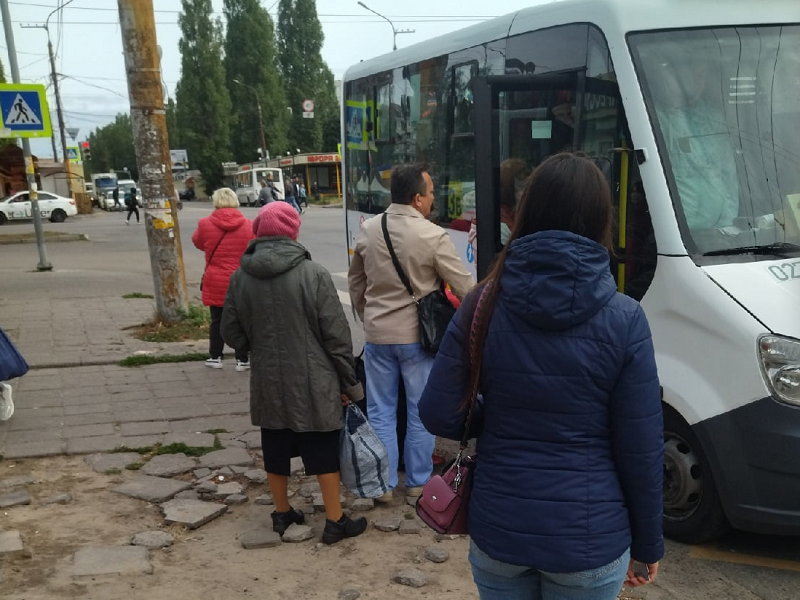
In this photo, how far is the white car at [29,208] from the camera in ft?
125

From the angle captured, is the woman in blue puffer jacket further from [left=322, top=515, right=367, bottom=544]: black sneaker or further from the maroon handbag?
[left=322, top=515, right=367, bottom=544]: black sneaker

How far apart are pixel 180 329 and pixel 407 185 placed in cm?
550

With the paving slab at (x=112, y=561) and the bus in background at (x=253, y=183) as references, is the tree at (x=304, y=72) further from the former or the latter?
the paving slab at (x=112, y=561)

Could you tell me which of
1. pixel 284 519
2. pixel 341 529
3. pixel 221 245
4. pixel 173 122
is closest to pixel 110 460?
pixel 284 519

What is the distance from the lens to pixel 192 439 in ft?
18.2

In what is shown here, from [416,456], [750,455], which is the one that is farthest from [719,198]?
[416,456]

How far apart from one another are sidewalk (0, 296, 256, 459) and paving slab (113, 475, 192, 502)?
68cm

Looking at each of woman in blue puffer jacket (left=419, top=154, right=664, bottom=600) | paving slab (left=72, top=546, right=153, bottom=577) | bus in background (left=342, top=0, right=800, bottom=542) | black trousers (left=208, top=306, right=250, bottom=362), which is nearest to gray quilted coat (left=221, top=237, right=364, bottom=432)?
paving slab (left=72, top=546, right=153, bottom=577)

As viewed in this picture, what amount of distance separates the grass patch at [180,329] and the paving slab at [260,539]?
5.04 m

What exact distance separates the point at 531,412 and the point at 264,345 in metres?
2.18

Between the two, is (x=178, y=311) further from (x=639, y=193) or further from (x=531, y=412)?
(x=531, y=412)

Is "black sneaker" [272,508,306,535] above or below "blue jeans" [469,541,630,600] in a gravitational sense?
below

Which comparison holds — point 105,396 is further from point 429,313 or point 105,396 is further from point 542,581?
point 542,581

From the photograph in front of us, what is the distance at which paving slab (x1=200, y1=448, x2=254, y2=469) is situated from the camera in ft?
16.7
